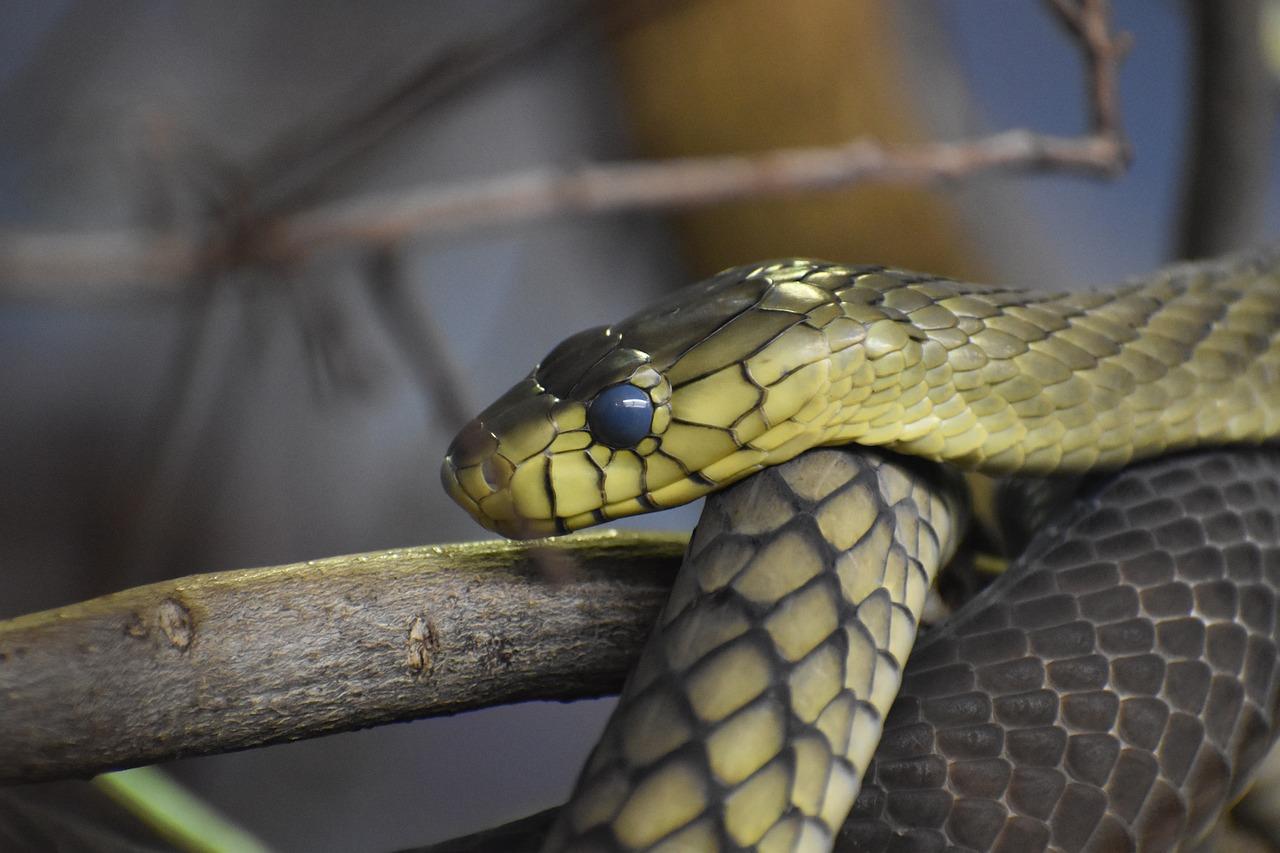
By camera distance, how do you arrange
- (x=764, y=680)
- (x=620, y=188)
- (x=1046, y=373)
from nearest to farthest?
1. (x=764, y=680)
2. (x=1046, y=373)
3. (x=620, y=188)

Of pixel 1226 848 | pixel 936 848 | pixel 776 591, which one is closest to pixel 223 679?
pixel 776 591

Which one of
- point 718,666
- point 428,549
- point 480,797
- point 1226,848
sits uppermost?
point 428,549

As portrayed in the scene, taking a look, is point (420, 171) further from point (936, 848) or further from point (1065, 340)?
point (936, 848)

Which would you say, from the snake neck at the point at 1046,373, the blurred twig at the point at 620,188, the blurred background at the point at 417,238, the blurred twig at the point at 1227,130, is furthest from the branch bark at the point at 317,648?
the blurred twig at the point at 1227,130

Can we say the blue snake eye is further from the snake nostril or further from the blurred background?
the blurred background

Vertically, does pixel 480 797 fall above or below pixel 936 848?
below

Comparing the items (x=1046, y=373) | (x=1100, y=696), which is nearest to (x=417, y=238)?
(x=1046, y=373)

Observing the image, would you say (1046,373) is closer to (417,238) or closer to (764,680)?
(764,680)
